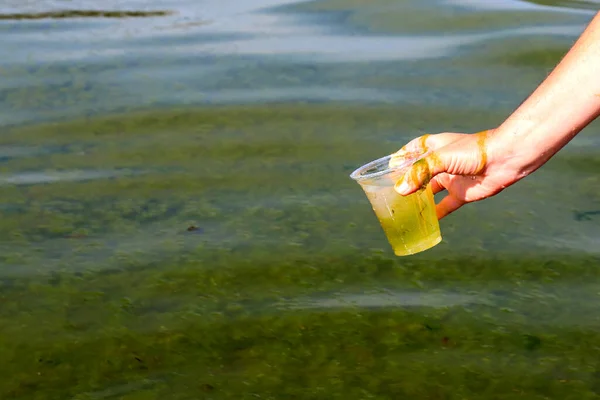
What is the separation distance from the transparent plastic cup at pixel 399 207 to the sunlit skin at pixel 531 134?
86 millimetres

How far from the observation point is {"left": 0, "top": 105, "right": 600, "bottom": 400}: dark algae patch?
2.17 meters

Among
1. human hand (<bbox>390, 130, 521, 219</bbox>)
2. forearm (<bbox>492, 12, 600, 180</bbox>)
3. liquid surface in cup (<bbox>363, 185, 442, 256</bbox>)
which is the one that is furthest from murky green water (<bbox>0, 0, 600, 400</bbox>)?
forearm (<bbox>492, 12, 600, 180</bbox>)

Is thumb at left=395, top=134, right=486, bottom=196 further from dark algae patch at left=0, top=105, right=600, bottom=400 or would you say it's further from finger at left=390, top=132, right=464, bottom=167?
dark algae patch at left=0, top=105, right=600, bottom=400

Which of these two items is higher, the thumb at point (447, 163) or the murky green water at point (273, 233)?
the thumb at point (447, 163)

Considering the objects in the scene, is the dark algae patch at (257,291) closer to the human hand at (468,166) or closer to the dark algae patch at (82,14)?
the human hand at (468,166)

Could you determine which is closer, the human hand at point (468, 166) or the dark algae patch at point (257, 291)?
the human hand at point (468, 166)

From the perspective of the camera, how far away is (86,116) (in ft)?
13.3

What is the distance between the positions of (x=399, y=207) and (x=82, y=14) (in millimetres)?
4532

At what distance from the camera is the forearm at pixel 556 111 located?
183cm

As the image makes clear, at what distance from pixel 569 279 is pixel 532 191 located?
0.67 metres

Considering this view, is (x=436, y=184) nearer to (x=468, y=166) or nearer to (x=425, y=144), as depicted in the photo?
(x=425, y=144)

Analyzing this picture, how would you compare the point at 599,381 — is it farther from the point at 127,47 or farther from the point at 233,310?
the point at 127,47

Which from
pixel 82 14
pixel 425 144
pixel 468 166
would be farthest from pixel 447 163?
pixel 82 14

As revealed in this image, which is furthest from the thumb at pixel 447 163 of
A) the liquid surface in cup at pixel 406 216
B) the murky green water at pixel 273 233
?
the murky green water at pixel 273 233
